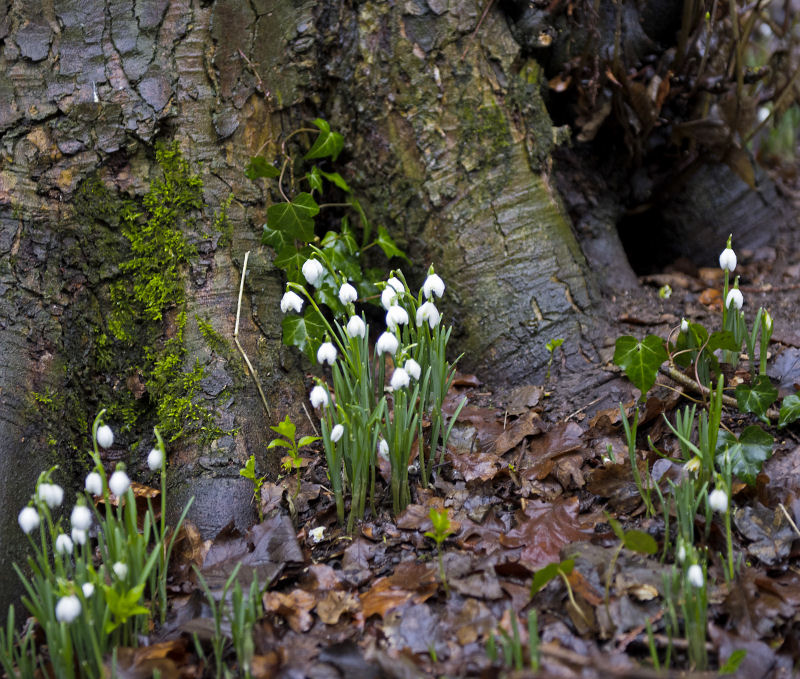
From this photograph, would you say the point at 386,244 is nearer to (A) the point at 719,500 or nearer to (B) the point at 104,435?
(B) the point at 104,435

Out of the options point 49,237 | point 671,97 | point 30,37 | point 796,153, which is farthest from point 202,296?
point 796,153

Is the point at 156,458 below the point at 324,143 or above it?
below

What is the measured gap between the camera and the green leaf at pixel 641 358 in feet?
6.89

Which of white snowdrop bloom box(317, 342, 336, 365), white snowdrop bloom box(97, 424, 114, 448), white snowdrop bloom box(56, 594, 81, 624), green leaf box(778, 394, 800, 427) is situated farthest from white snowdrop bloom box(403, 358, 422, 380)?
green leaf box(778, 394, 800, 427)

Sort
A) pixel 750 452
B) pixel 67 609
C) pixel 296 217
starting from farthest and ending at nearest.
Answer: pixel 296 217
pixel 750 452
pixel 67 609

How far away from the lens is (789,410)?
6.86 ft

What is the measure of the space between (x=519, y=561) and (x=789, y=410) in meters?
1.01

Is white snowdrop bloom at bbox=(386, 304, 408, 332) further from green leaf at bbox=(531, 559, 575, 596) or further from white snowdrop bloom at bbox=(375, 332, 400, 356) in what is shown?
green leaf at bbox=(531, 559, 575, 596)

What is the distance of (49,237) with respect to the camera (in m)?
2.38

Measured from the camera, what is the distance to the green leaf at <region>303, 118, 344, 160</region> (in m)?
2.71

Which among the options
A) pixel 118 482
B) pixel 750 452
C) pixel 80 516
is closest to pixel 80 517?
pixel 80 516

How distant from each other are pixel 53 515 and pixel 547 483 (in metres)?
1.58

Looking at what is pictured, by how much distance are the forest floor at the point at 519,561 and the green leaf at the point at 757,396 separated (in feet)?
0.47

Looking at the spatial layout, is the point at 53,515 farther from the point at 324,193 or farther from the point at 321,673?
the point at 324,193
